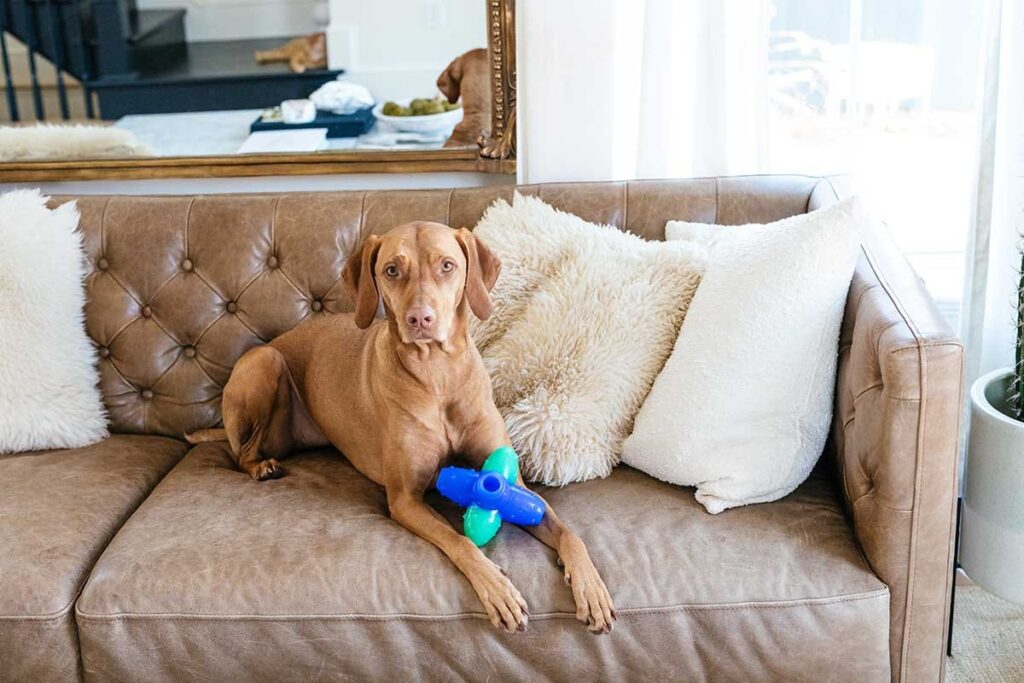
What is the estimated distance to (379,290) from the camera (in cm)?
219

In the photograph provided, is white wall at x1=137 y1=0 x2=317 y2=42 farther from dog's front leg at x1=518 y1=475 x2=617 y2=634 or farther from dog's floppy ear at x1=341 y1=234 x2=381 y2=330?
dog's front leg at x1=518 y1=475 x2=617 y2=634

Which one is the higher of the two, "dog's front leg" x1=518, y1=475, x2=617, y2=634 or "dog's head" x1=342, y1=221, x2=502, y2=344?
"dog's head" x1=342, y1=221, x2=502, y2=344

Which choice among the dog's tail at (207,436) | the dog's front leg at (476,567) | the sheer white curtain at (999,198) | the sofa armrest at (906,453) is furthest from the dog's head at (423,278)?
the sheer white curtain at (999,198)

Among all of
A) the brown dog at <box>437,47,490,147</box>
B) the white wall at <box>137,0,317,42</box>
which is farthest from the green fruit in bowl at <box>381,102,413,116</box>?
the white wall at <box>137,0,317,42</box>

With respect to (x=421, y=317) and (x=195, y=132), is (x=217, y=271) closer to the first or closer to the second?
(x=195, y=132)

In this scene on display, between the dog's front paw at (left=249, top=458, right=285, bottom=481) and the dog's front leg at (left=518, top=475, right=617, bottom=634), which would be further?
the dog's front paw at (left=249, top=458, right=285, bottom=481)

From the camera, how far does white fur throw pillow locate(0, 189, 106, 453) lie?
8.01ft

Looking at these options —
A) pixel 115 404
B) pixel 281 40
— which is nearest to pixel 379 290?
pixel 115 404

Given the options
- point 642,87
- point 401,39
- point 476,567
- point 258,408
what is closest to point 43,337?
point 258,408

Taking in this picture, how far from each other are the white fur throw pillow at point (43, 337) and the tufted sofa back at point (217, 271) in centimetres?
5

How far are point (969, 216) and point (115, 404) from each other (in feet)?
6.70

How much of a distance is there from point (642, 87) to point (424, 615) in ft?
4.61

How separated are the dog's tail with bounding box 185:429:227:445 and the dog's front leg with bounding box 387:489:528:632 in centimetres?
66

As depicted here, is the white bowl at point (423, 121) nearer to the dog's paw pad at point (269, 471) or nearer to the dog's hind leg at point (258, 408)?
the dog's hind leg at point (258, 408)
